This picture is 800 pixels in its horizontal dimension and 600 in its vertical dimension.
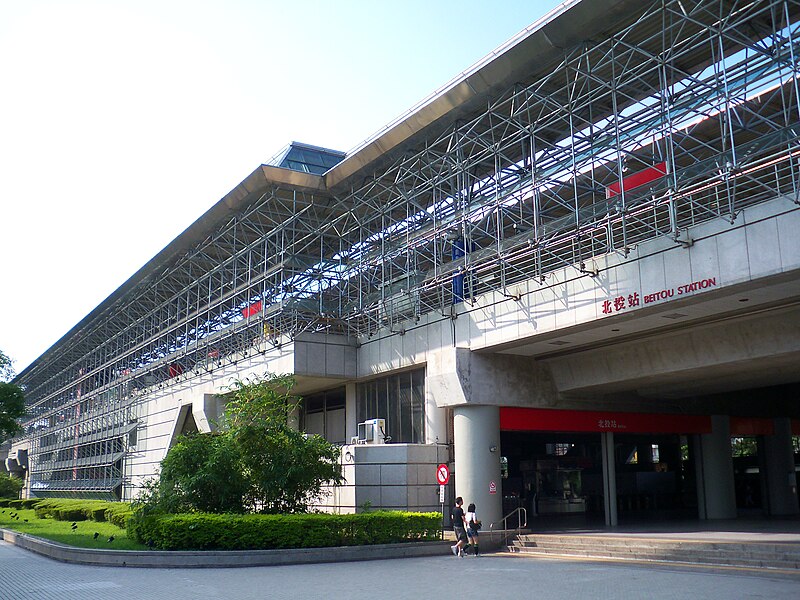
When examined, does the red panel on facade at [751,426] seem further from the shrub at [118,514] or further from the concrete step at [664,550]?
the shrub at [118,514]

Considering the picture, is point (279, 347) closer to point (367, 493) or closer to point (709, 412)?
point (367, 493)

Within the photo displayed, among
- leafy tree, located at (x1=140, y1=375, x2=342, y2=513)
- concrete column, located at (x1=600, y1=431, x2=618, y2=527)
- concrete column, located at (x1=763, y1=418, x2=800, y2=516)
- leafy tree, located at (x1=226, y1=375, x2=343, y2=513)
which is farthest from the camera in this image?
concrete column, located at (x1=763, y1=418, x2=800, y2=516)

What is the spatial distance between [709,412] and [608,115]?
13204mm

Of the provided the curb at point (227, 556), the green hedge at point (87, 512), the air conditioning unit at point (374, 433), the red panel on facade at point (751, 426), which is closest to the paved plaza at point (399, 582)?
the curb at point (227, 556)

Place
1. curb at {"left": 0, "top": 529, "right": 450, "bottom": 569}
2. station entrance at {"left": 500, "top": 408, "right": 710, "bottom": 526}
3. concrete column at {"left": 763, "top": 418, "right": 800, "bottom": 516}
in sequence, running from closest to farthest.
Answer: curb at {"left": 0, "top": 529, "right": 450, "bottom": 569}
station entrance at {"left": 500, "top": 408, "right": 710, "bottom": 526}
concrete column at {"left": 763, "top": 418, "right": 800, "bottom": 516}

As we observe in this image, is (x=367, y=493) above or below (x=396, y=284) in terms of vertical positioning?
below

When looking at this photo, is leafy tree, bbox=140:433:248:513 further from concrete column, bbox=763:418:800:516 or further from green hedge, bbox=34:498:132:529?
concrete column, bbox=763:418:800:516

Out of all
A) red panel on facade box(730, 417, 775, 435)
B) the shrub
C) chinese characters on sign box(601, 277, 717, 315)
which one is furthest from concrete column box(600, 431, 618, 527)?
the shrub

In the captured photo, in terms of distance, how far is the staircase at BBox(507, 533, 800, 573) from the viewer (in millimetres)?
16547

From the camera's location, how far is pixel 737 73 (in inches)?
749

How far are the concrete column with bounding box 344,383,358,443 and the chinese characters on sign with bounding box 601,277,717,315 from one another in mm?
13596

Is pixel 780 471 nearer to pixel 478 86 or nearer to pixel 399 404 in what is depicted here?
pixel 399 404

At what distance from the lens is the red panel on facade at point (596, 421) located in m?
24.3

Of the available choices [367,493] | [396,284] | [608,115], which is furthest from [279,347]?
[608,115]
